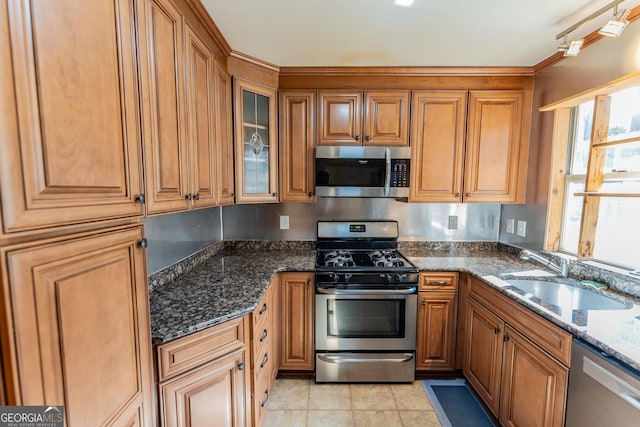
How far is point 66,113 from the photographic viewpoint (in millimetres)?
686

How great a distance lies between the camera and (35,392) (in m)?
0.60

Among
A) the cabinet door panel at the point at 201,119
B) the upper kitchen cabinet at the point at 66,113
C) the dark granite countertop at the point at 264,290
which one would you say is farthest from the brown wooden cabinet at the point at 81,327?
the cabinet door panel at the point at 201,119

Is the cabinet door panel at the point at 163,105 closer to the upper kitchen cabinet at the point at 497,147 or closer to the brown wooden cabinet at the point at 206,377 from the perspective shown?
the brown wooden cabinet at the point at 206,377

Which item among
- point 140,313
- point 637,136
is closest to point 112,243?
point 140,313

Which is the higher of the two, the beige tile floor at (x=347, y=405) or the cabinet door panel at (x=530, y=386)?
the cabinet door panel at (x=530, y=386)

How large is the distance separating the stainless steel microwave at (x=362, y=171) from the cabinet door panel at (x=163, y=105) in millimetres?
1144

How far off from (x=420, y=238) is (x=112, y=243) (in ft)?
7.95

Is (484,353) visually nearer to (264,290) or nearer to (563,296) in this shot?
(563,296)

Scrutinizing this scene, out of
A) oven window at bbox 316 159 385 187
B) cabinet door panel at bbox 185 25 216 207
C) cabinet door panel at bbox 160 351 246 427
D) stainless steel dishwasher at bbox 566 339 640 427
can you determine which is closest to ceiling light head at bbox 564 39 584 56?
oven window at bbox 316 159 385 187

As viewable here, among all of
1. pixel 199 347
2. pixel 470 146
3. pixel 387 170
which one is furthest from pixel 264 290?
pixel 470 146

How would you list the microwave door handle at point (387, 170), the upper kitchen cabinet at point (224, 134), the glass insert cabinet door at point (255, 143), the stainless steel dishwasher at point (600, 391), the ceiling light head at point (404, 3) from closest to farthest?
1. the stainless steel dishwasher at point (600, 391)
2. the ceiling light head at point (404, 3)
3. the upper kitchen cabinet at point (224, 134)
4. the glass insert cabinet door at point (255, 143)
5. the microwave door handle at point (387, 170)

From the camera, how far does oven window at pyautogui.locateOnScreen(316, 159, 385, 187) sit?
225cm

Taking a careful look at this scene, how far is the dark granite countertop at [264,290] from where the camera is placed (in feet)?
3.68

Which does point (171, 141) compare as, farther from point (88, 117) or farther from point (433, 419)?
point (433, 419)
